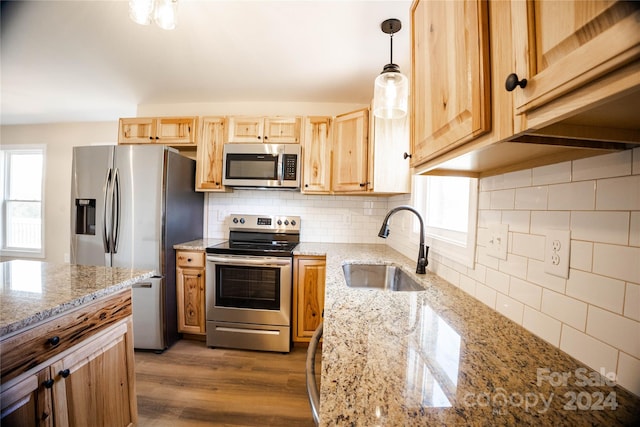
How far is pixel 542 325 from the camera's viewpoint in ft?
2.22

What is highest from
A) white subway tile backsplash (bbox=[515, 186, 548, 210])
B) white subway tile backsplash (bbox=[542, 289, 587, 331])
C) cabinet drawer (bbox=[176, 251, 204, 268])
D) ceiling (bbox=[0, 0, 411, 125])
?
ceiling (bbox=[0, 0, 411, 125])

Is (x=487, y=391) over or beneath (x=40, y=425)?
over

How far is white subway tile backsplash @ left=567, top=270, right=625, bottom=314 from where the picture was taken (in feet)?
1.66

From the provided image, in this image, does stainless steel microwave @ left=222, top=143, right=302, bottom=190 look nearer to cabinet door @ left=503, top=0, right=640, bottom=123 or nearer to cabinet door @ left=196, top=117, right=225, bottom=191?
cabinet door @ left=196, top=117, right=225, bottom=191

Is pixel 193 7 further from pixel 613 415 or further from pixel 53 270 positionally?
pixel 613 415

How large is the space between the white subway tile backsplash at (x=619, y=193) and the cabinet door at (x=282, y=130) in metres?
2.19

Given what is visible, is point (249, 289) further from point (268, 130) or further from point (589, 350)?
point (589, 350)

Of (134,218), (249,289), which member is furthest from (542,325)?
(134,218)

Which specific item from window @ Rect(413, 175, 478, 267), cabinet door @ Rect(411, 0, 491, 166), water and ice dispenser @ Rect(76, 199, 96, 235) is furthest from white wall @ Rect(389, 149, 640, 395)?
water and ice dispenser @ Rect(76, 199, 96, 235)

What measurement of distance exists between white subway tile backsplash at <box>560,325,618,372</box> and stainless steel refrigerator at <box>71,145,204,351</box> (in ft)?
8.18

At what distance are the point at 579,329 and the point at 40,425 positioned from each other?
1.66m

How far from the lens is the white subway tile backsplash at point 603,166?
0.51m

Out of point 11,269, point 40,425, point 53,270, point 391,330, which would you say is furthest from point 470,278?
point 11,269

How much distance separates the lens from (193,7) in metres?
1.48
